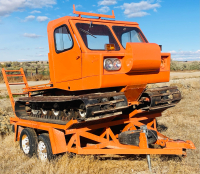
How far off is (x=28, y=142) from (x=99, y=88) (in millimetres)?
2871

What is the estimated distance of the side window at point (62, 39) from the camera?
5766mm

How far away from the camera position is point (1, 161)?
628cm

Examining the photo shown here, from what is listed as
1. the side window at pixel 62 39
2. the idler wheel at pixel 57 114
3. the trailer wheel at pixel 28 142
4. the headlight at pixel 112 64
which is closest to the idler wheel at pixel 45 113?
the idler wheel at pixel 57 114

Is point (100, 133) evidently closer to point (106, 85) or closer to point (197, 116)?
point (106, 85)

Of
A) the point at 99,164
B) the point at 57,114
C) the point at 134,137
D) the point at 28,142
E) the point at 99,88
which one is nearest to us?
the point at 99,88

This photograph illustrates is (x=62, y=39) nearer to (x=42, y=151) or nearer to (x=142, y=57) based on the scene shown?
(x=142, y=57)

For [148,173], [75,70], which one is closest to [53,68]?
[75,70]

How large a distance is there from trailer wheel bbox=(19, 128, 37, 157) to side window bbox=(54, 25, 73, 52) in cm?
240

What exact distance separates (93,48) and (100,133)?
2.51 meters

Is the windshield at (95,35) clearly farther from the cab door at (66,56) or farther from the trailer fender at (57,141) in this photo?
the trailer fender at (57,141)

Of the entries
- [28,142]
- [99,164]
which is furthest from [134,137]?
[28,142]

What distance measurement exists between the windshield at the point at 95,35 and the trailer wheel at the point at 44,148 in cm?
247

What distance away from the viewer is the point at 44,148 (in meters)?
6.20

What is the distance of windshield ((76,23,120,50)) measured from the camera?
5606 millimetres
